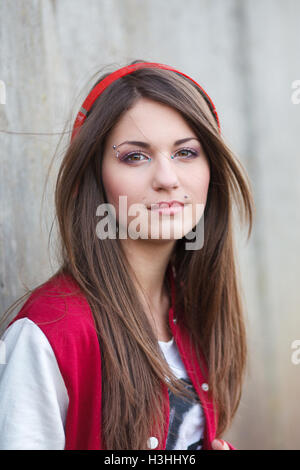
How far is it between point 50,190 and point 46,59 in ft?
1.73

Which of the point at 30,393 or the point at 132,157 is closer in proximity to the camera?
the point at 30,393

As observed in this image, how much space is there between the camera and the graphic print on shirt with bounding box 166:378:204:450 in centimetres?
145

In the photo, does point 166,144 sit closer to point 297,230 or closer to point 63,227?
point 63,227

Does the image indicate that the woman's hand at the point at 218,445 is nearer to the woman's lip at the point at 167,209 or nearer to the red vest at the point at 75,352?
the red vest at the point at 75,352

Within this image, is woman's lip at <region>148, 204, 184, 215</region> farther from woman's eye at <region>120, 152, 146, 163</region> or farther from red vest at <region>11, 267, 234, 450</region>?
red vest at <region>11, 267, 234, 450</region>

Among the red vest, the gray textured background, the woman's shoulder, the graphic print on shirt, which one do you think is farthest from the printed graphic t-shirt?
the gray textured background

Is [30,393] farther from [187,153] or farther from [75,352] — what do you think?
[187,153]

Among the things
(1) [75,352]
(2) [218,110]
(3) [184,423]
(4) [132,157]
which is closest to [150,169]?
(4) [132,157]

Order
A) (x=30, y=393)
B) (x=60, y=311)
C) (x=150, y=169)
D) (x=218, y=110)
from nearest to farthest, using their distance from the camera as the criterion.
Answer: (x=30, y=393) → (x=60, y=311) → (x=150, y=169) → (x=218, y=110)

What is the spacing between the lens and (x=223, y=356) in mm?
1676

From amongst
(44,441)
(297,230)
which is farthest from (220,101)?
(44,441)

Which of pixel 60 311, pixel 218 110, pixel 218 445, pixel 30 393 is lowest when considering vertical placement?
pixel 218 445

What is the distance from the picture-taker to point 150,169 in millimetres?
1362

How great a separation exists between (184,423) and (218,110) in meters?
1.75
